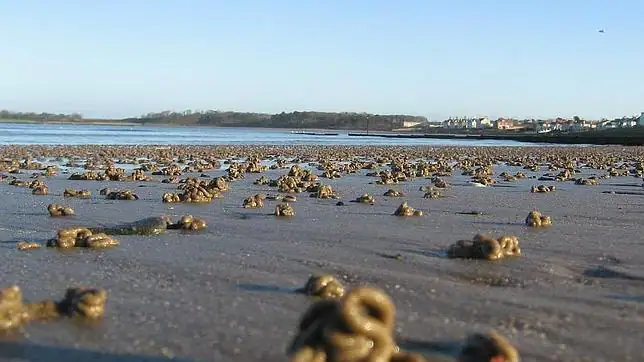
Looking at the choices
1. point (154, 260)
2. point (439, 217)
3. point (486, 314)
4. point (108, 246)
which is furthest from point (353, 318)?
point (439, 217)

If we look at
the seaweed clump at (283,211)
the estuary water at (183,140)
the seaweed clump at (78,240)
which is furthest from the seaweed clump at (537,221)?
the estuary water at (183,140)

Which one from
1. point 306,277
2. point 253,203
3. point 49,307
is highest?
point 49,307

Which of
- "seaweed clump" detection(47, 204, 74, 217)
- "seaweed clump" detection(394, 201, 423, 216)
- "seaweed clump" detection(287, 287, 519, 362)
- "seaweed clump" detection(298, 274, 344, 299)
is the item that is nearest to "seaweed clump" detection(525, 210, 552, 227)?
"seaweed clump" detection(394, 201, 423, 216)

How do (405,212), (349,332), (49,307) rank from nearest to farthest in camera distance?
(349,332) → (49,307) → (405,212)

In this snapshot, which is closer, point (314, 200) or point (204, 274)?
point (204, 274)

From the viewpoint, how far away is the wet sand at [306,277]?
5297 millimetres

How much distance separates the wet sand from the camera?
17.4ft

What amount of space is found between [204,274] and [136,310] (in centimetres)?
157

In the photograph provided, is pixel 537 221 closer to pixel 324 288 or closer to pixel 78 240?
pixel 324 288

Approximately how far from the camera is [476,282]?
738 centimetres

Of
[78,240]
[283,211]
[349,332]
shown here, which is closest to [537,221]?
[283,211]

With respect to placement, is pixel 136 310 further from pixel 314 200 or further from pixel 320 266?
pixel 314 200

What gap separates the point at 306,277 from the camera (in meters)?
7.62

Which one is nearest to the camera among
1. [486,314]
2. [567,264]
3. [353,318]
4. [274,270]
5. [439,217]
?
[353,318]
